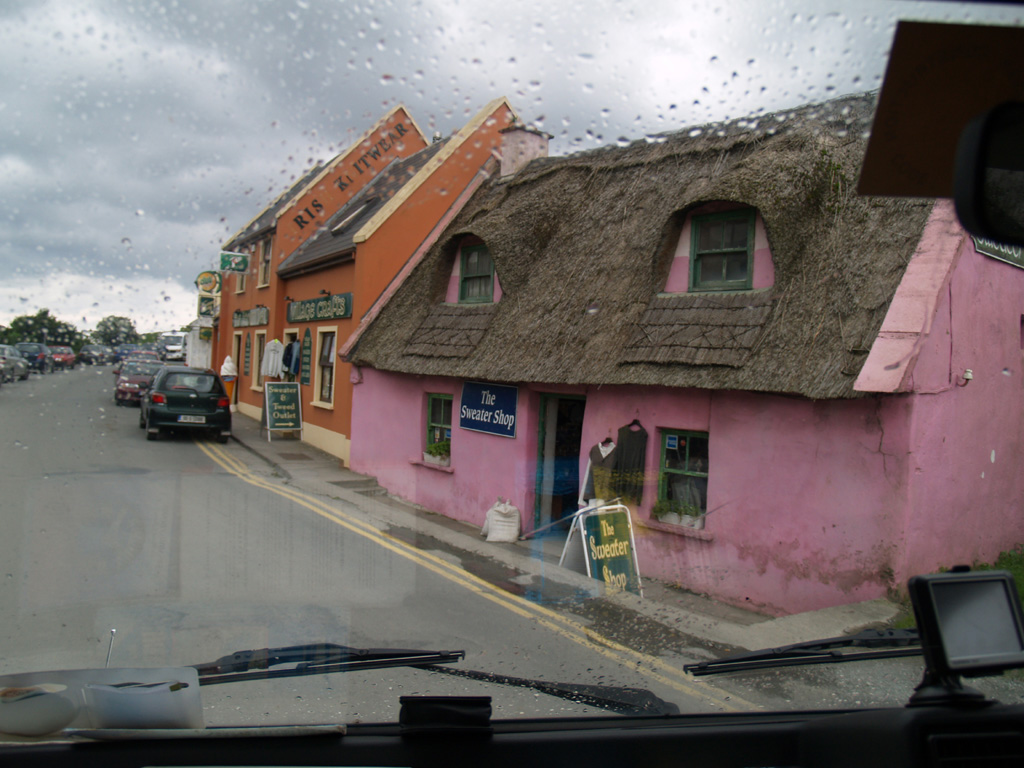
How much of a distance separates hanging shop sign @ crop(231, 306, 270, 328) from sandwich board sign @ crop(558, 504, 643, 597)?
12.2m

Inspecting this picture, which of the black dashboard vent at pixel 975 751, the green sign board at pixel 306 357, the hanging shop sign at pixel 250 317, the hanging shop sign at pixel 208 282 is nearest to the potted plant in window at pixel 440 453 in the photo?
the hanging shop sign at pixel 208 282

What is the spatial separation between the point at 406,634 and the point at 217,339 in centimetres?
1639

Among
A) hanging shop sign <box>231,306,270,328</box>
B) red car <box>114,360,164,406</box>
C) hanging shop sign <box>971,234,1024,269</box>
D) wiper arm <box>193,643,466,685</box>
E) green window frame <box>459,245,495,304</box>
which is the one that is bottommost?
wiper arm <box>193,643,466,685</box>

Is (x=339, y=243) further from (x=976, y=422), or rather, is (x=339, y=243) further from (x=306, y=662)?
(x=306, y=662)

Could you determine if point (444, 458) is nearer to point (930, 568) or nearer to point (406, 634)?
point (406, 634)

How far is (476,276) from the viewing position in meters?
11.6

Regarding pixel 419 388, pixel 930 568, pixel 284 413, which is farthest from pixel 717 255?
pixel 284 413

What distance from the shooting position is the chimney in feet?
40.8

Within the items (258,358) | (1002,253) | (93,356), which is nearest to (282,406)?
(258,358)

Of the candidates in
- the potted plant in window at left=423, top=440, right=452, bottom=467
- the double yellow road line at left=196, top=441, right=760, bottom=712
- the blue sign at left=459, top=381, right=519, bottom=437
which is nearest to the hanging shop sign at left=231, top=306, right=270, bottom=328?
the double yellow road line at left=196, top=441, right=760, bottom=712

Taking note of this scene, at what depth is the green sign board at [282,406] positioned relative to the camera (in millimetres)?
16141

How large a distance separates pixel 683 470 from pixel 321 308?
394 inches

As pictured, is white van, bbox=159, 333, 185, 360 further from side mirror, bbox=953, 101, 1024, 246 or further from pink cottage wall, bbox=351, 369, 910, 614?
side mirror, bbox=953, 101, 1024, 246

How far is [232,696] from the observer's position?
2297 mm
